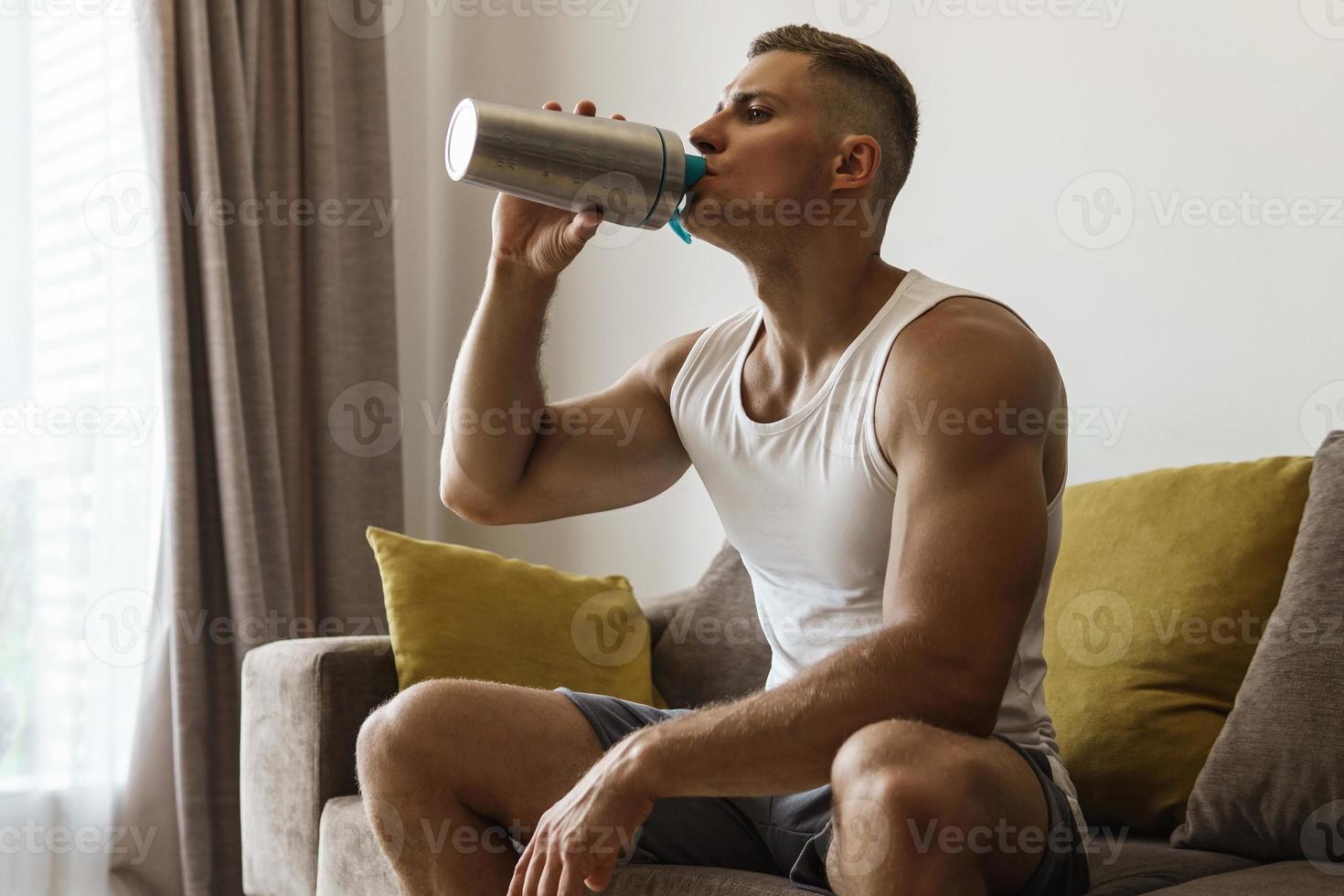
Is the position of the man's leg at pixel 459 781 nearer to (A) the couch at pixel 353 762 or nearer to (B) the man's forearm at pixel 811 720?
(A) the couch at pixel 353 762

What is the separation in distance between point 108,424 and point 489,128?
5.78 ft

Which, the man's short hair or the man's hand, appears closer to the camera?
the man's hand

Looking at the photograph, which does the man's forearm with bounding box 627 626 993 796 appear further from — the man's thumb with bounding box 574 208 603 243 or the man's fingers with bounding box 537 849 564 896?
the man's thumb with bounding box 574 208 603 243

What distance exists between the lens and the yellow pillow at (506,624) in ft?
6.39

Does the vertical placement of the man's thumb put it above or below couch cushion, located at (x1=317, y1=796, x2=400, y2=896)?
above

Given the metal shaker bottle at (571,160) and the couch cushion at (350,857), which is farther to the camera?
the couch cushion at (350,857)

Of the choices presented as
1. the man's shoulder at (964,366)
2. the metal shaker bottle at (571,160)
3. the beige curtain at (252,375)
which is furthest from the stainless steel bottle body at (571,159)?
the beige curtain at (252,375)

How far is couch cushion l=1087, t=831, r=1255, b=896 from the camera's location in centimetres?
132

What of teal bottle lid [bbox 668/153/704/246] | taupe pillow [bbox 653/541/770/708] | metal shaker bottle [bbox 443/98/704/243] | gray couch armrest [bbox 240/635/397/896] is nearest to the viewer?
metal shaker bottle [bbox 443/98/704/243]

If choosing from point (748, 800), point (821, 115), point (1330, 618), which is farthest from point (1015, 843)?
point (821, 115)

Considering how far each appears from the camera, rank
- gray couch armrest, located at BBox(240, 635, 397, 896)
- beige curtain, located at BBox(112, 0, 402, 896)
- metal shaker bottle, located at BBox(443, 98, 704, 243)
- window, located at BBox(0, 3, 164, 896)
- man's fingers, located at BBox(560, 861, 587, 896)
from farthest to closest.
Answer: beige curtain, located at BBox(112, 0, 402, 896)
window, located at BBox(0, 3, 164, 896)
gray couch armrest, located at BBox(240, 635, 397, 896)
metal shaker bottle, located at BBox(443, 98, 704, 243)
man's fingers, located at BBox(560, 861, 587, 896)

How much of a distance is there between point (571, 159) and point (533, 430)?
0.38 metres

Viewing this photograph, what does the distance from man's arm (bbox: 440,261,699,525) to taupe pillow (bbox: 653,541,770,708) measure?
0.40m

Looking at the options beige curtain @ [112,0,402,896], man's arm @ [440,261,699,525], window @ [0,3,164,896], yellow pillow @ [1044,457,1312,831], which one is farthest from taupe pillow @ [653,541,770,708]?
window @ [0,3,164,896]
